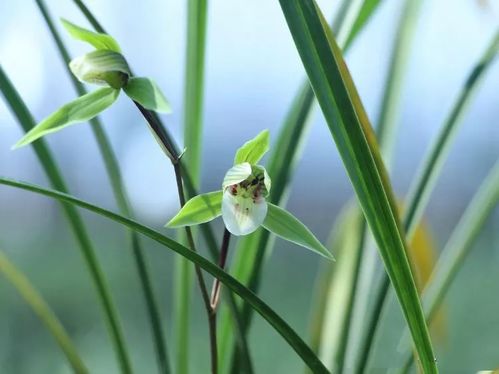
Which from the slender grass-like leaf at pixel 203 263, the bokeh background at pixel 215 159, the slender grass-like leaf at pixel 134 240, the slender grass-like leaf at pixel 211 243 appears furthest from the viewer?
the bokeh background at pixel 215 159

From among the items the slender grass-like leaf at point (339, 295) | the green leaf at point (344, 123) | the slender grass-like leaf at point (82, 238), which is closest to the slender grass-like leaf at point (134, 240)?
the slender grass-like leaf at point (82, 238)

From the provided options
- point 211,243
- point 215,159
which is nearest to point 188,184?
point 211,243

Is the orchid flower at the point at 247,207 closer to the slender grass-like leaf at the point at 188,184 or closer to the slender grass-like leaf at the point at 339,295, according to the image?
the slender grass-like leaf at the point at 188,184

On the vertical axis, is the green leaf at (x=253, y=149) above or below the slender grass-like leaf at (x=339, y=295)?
above

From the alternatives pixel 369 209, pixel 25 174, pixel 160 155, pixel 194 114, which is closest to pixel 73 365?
pixel 194 114

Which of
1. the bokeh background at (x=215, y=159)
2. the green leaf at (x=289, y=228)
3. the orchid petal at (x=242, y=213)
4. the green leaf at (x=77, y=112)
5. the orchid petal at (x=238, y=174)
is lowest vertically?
the bokeh background at (x=215, y=159)

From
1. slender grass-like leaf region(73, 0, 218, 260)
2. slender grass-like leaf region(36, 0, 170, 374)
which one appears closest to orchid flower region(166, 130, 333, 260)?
slender grass-like leaf region(73, 0, 218, 260)

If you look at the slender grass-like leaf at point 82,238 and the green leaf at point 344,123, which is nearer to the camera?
the green leaf at point 344,123
